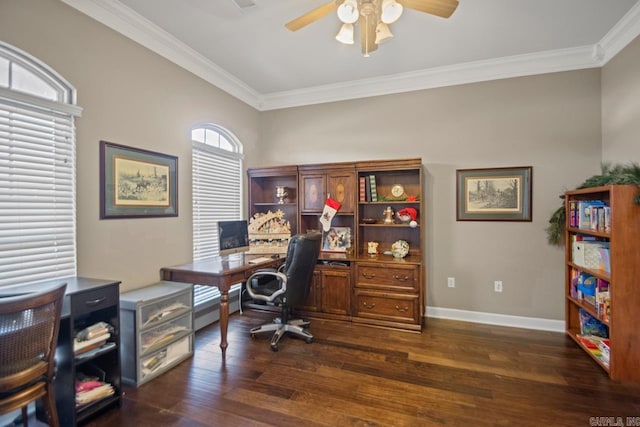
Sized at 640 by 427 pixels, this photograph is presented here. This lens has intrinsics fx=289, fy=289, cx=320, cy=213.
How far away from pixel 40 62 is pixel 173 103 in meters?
1.07

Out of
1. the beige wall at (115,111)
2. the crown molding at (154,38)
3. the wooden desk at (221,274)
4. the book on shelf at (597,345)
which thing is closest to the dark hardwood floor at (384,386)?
the book on shelf at (597,345)

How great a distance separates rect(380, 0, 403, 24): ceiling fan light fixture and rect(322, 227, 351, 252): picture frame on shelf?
247 cm

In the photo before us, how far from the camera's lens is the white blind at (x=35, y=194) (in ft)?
5.94

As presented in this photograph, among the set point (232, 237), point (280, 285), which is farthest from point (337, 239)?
point (232, 237)

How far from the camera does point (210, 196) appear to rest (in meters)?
3.48

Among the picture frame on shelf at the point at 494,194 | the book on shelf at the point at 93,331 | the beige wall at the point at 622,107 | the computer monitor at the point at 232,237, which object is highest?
the beige wall at the point at 622,107

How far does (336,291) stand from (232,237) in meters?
1.38

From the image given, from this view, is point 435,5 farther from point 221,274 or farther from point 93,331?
point 93,331

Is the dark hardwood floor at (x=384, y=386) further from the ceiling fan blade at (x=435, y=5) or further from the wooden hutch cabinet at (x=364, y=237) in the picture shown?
the ceiling fan blade at (x=435, y=5)

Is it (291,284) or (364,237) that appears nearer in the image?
(291,284)

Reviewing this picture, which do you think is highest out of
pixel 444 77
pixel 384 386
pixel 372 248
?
pixel 444 77

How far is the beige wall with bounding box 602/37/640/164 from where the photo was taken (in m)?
2.56

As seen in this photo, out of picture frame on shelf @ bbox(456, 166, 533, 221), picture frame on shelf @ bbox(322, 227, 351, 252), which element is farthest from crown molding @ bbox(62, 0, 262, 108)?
picture frame on shelf @ bbox(456, 166, 533, 221)

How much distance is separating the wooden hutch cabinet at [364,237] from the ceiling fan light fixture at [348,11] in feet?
5.62
